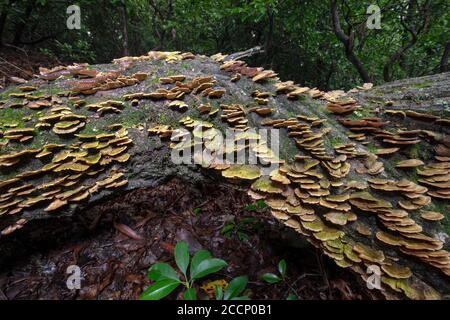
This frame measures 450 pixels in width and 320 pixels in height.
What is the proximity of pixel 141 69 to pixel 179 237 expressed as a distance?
2.38 metres

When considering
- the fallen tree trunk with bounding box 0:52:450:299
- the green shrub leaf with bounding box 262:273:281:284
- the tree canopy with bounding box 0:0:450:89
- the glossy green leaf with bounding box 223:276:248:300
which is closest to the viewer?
the fallen tree trunk with bounding box 0:52:450:299

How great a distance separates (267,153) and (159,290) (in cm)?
159

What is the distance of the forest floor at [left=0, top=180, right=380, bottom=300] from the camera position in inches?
112

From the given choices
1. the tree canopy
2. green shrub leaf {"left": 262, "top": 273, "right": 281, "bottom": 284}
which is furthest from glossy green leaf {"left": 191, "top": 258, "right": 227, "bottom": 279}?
the tree canopy

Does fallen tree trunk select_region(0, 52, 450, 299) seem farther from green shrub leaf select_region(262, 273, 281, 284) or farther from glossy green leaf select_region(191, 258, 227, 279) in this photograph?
glossy green leaf select_region(191, 258, 227, 279)

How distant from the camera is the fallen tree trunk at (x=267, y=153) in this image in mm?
2279

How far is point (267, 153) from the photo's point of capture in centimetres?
255

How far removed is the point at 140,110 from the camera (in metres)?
3.14

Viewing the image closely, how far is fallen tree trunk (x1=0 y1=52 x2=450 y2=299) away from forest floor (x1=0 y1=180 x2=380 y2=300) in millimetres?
467
